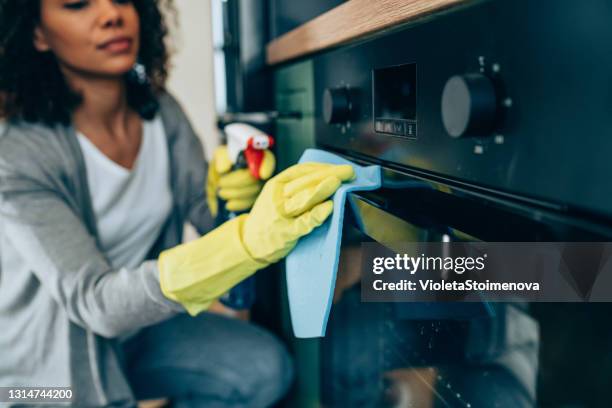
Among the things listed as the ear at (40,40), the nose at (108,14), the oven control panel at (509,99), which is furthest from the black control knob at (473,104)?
the ear at (40,40)

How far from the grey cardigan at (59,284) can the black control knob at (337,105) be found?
0.36 m

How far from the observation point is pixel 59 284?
2.86ft

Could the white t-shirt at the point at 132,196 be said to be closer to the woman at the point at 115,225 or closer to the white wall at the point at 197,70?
the woman at the point at 115,225

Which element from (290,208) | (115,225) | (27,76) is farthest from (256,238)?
(27,76)

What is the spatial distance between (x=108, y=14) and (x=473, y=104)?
814mm

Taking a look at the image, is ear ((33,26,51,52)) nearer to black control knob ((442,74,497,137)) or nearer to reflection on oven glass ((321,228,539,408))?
reflection on oven glass ((321,228,539,408))

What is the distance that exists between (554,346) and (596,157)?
0.43 feet

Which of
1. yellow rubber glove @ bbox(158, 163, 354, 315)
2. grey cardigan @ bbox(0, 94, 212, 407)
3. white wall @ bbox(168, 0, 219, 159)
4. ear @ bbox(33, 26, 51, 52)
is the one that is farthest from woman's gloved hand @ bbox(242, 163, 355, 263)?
white wall @ bbox(168, 0, 219, 159)

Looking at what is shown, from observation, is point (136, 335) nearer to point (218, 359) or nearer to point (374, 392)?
point (218, 359)

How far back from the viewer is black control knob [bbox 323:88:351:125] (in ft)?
2.18

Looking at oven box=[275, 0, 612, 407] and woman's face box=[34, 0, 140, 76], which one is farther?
woman's face box=[34, 0, 140, 76]

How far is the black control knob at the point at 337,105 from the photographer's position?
2.18ft

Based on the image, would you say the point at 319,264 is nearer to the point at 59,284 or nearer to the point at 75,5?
the point at 59,284

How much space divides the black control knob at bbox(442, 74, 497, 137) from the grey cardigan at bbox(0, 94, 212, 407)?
1.82 feet
